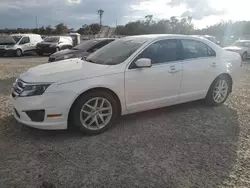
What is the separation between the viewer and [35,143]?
10.5 feet

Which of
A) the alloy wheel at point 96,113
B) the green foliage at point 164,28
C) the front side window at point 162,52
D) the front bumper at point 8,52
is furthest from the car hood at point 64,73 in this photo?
the green foliage at point 164,28

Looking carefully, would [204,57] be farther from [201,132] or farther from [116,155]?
[116,155]

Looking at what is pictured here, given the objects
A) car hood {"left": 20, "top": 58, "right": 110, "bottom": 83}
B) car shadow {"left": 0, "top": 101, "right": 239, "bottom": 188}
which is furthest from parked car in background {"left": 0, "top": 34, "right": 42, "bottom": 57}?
→ car hood {"left": 20, "top": 58, "right": 110, "bottom": 83}

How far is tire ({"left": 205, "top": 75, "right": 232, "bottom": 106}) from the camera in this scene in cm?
468

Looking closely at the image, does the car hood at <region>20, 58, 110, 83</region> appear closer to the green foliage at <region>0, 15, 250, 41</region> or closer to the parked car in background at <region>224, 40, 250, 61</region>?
the parked car in background at <region>224, 40, 250, 61</region>

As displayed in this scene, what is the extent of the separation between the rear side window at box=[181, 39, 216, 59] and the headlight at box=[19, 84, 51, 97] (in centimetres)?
256

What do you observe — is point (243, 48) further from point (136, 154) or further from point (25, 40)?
point (136, 154)

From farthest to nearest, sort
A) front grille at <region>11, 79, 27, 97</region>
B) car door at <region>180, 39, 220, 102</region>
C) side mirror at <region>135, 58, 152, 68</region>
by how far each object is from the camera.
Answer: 1. car door at <region>180, 39, 220, 102</region>
2. side mirror at <region>135, 58, 152, 68</region>
3. front grille at <region>11, 79, 27, 97</region>

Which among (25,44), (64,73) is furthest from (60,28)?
(64,73)

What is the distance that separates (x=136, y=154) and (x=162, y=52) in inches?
75.9

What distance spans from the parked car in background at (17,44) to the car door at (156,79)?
15041 millimetres

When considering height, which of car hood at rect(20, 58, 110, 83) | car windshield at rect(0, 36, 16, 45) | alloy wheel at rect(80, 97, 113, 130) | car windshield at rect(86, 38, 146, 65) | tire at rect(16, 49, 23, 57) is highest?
car windshield at rect(0, 36, 16, 45)

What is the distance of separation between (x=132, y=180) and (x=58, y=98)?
1.48 m

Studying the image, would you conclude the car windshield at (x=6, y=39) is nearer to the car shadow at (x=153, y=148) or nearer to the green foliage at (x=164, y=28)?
the car shadow at (x=153, y=148)
